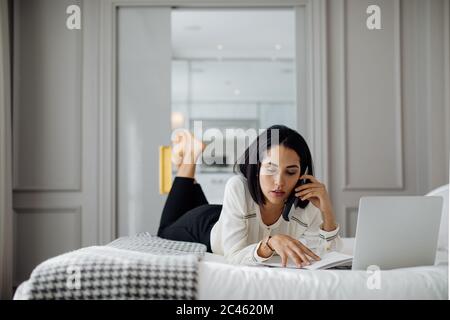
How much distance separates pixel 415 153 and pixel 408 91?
1.31 ft

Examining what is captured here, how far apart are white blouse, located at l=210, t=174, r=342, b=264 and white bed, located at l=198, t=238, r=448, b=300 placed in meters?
0.20

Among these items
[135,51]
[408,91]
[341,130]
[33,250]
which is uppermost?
[135,51]

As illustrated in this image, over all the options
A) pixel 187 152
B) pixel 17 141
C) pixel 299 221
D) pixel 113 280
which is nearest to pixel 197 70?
pixel 17 141

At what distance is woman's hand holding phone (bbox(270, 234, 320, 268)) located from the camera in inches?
42.2

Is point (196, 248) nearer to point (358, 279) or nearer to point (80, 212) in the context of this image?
point (358, 279)

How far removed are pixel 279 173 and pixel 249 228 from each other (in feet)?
0.79

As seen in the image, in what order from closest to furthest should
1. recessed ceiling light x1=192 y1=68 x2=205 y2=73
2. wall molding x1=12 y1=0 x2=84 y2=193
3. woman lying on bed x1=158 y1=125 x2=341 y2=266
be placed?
woman lying on bed x1=158 y1=125 x2=341 y2=266 → wall molding x1=12 y1=0 x2=84 y2=193 → recessed ceiling light x1=192 y1=68 x2=205 y2=73

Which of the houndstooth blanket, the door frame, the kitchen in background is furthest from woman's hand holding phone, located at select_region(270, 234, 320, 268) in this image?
the kitchen in background

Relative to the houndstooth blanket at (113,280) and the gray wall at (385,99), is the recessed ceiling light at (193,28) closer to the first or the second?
the gray wall at (385,99)

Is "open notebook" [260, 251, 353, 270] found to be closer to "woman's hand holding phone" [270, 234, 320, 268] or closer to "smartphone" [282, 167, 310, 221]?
"woman's hand holding phone" [270, 234, 320, 268]

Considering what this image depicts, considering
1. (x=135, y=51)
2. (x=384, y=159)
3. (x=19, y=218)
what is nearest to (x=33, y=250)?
(x=19, y=218)

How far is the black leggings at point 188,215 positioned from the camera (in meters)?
1.73

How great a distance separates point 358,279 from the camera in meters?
0.95

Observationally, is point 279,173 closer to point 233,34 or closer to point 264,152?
point 264,152
